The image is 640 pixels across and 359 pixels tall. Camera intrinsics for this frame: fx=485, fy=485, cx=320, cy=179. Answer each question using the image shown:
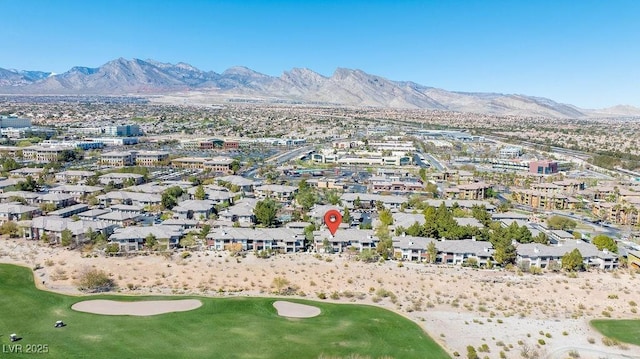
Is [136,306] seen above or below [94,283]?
below

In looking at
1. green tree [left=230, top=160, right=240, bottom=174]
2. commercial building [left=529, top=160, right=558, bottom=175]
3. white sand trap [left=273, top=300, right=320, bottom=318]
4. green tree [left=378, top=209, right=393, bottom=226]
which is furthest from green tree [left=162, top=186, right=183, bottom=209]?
commercial building [left=529, top=160, right=558, bottom=175]

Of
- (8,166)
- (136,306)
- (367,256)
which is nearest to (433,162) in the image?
(367,256)

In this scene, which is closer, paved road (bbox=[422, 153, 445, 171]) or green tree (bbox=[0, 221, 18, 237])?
green tree (bbox=[0, 221, 18, 237])

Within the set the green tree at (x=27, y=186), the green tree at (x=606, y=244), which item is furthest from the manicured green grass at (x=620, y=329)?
the green tree at (x=27, y=186)

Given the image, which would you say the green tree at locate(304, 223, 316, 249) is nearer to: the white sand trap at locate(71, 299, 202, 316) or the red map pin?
the red map pin

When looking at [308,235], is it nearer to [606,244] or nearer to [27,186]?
[606,244]

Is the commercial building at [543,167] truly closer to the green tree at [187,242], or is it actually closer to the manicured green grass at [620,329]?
the manicured green grass at [620,329]
